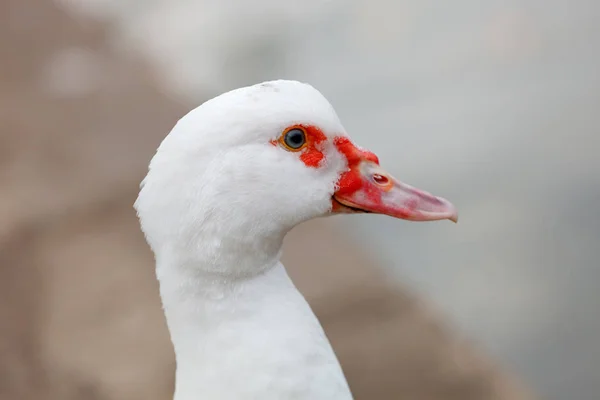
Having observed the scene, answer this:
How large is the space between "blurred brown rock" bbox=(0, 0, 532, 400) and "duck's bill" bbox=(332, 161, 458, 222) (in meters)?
1.08

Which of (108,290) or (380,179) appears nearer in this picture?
(380,179)

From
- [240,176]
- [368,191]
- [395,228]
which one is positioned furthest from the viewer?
[395,228]

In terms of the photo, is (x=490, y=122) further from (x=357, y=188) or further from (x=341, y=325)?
(x=357, y=188)

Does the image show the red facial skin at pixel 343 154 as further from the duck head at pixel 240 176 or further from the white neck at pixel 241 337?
the white neck at pixel 241 337

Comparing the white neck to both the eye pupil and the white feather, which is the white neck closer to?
the white feather

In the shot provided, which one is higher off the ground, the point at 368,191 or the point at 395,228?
the point at 395,228

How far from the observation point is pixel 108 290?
2.16 metres

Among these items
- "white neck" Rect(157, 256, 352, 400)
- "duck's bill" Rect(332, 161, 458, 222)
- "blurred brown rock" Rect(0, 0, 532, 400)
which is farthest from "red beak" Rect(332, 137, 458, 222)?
"blurred brown rock" Rect(0, 0, 532, 400)

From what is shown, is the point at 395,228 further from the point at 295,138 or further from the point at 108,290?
the point at 295,138

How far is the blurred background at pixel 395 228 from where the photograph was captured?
6.53ft

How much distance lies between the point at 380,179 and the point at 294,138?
144 mm

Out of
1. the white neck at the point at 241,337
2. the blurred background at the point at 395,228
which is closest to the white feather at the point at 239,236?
the white neck at the point at 241,337

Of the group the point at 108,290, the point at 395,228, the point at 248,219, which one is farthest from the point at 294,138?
the point at 395,228

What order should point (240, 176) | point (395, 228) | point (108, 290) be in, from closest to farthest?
point (240, 176)
point (108, 290)
point (395, 228)
